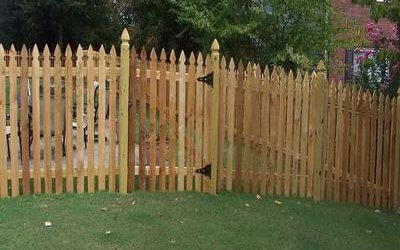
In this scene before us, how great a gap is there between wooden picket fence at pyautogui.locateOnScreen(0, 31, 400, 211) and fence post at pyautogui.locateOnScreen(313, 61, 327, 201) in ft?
0.04

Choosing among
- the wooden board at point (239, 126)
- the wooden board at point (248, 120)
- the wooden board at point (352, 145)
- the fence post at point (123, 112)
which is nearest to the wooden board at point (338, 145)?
the wooden board at point (352, 145)

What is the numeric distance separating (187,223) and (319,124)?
7.69 ft

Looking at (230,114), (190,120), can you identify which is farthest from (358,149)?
(190,120)

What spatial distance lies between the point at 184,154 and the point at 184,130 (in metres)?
0.30

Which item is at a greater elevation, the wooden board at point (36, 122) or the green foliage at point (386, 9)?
the green foliage at point (386, 9)

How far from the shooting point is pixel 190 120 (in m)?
7.41

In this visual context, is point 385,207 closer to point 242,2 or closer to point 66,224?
point 66,224

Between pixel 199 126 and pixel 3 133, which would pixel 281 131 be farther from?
pixel 3 133

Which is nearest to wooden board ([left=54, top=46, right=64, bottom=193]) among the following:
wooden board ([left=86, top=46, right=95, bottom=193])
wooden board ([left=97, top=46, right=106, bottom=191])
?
wooden board ([left=86, top=46, right=95, bottom=193])

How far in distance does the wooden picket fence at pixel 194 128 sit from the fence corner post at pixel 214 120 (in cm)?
1

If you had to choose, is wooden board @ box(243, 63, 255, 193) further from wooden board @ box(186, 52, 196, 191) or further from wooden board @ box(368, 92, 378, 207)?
wooden board @ box(368, 92, 378, 207)

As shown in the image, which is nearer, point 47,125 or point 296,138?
point 47,125

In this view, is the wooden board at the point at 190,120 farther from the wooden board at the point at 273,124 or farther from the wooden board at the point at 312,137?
the wooden board at the point at 312,137

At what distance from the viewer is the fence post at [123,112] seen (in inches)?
278
